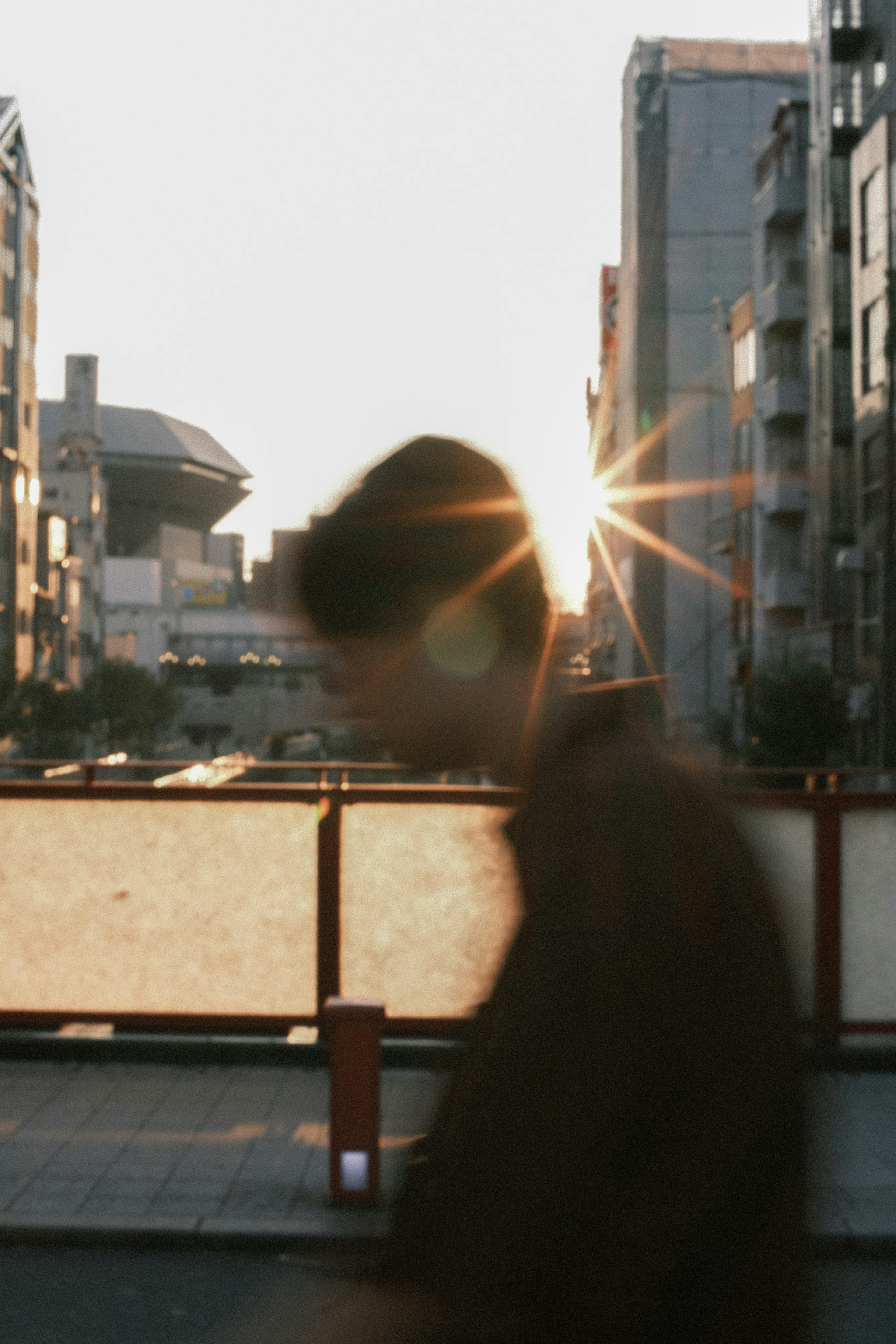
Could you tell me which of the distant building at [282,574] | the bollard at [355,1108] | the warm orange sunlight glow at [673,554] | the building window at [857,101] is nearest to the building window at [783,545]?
the building window at [857,101]

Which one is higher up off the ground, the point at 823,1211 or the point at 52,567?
the point at 52,567

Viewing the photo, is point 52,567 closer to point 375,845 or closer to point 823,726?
point 823,726

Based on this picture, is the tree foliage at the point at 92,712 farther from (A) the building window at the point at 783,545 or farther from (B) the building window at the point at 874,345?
(B) the building window at the point at 874,345

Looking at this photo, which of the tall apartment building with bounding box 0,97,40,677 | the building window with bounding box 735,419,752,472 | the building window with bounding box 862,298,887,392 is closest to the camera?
the building window with bounding box 862,298,887,392

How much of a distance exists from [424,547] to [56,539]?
80.7 m

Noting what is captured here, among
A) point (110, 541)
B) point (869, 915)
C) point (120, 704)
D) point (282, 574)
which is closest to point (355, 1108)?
point (869, 915)

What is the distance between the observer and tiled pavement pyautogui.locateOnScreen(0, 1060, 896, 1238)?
6.08 m

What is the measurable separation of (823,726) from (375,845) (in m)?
37.8

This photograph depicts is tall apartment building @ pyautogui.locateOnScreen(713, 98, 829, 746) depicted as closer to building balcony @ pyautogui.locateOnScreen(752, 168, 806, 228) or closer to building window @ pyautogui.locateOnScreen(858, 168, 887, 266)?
building balcony @ pyautogui.locateOnScreen(752, 168, 806, 228)

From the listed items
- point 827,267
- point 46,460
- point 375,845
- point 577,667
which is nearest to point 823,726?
point 827,267

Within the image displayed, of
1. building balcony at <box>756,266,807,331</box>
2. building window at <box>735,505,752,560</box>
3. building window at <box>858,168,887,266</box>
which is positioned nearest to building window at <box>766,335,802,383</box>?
building balcony at <box>756,266,807,331</box>

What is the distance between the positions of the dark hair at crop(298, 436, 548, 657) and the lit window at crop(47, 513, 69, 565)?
7845 centimetres

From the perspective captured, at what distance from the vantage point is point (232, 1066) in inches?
333

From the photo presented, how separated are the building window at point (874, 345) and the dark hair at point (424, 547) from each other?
4090 cm
